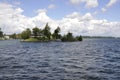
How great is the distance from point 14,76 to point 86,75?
10.0 m

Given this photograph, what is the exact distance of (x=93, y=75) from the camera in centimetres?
3191

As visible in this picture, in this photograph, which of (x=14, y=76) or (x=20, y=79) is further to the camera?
(x=14, y=76)

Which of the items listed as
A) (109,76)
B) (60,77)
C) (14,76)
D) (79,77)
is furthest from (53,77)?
(109,76)

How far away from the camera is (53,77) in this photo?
30375mm

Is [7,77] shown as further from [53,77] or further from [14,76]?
[53,77]

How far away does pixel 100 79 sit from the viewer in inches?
1160

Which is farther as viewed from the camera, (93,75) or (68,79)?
(93,75)

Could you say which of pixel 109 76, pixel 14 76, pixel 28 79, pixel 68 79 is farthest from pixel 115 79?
pixel 14 76

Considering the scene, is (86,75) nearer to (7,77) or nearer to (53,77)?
(53,77)

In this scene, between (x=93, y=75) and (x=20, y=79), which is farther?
(x=93, y=75)

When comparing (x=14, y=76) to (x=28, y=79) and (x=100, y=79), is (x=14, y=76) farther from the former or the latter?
(x=100, y=79)

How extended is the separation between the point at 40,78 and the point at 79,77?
524cm

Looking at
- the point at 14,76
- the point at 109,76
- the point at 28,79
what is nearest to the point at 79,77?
the point at 109,76

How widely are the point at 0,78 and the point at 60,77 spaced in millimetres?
7853
